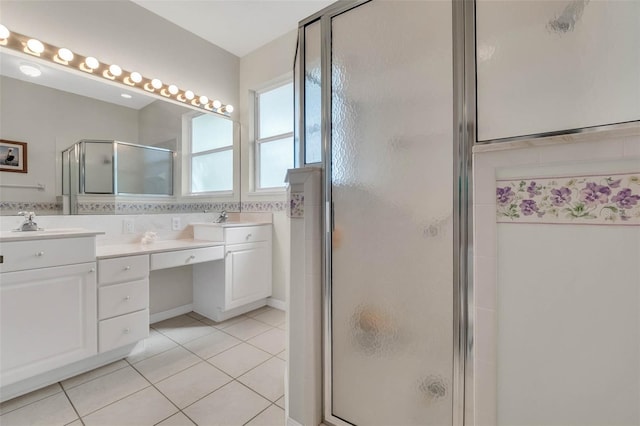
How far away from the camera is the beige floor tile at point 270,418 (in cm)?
129

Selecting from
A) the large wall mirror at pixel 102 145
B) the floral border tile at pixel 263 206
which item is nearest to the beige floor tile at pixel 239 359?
the floral border tile at pixel 263 206

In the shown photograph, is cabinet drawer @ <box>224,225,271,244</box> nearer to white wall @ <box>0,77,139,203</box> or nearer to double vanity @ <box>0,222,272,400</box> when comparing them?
double vanity @ <box>0,222,272,400</box>

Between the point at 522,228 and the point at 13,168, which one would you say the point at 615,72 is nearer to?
the point at 522,228

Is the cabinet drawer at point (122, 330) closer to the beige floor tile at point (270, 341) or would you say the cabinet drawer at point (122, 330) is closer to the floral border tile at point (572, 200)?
the beige floor tile at point (270, 341)

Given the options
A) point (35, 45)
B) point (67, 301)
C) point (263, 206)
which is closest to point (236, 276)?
point (263, 206)

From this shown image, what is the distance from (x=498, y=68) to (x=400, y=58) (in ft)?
1.07

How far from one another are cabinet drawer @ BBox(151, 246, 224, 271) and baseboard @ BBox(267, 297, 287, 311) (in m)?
0.81

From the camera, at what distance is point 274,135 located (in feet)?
9.58

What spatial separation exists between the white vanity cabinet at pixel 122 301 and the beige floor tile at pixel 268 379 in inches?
33.1

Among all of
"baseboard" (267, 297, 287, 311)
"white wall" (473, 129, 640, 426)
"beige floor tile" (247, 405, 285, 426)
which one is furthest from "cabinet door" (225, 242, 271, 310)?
"white wall" (473, 129, 640, 426)

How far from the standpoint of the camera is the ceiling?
7.61 ft

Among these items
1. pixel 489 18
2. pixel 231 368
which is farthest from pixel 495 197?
pixel 231 368

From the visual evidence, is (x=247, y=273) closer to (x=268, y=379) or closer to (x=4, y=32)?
(x=268, y=379)

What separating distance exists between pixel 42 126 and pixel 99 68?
2.07ft
